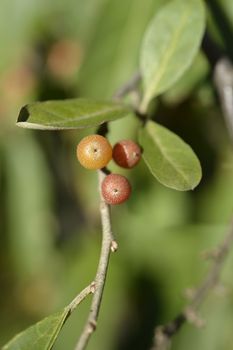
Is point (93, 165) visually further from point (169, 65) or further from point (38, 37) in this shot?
point (38, 37)

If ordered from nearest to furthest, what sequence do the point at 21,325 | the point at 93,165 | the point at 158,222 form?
the point at 93,165 → the point at 158,222 → the point at 21,325

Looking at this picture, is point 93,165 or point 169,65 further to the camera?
point 169,65

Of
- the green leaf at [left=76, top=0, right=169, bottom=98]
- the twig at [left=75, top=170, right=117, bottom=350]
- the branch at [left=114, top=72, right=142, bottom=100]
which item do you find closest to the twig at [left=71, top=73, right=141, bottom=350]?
the twig at [left=75, top=170, right=117, bottom=350]

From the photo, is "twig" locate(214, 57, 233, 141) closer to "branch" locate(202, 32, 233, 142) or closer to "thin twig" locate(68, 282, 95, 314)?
"branch" locate(202, 32, 233, 142)

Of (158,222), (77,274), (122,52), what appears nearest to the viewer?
(122,52)

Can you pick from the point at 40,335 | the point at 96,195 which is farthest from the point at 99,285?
the point at 96,195

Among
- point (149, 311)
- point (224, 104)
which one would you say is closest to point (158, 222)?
point (149, 311)

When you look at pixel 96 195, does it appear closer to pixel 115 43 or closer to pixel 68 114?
pixel 115 43
